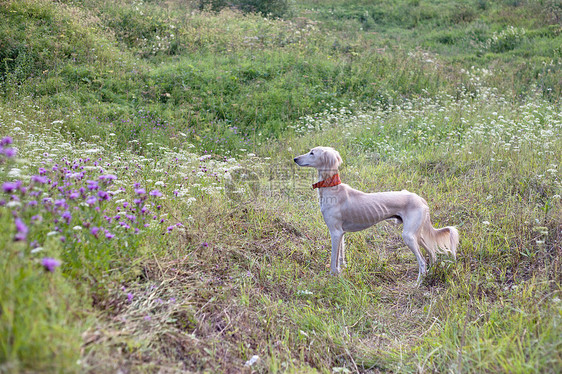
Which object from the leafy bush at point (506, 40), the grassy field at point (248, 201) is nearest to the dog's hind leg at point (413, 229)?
the grassy field at point (248, 201)

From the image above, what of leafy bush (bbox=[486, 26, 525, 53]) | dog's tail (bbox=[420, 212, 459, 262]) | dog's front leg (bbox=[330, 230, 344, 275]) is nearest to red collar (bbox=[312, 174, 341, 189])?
dog's front leg (bbox=[330, 230, 344, 275])

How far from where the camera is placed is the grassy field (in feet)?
8.54

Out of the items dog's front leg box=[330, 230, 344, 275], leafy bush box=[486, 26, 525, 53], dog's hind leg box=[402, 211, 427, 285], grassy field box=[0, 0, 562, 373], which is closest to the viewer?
grassy field box=[0, 0, 562, 373]

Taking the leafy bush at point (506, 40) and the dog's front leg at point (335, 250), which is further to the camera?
the leafy bush at point (506, 40)

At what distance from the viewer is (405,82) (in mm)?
Result: 10930

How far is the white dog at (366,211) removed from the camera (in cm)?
417

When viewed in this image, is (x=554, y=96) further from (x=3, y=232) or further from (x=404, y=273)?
(x=3, y=232)

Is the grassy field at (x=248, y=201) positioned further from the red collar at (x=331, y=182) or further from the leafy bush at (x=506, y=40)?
the leafy bush at (x=506, y=40)

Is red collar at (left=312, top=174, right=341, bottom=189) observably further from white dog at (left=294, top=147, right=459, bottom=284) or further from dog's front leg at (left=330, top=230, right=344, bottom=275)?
dog's front leg at (left=330, top=230, right=344, bottom=275)

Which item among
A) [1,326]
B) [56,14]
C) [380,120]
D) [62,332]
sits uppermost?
[56,14]

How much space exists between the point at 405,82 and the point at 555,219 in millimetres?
7250

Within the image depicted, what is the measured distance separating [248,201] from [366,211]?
1.75m

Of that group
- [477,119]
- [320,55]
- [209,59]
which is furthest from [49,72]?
[477,119]

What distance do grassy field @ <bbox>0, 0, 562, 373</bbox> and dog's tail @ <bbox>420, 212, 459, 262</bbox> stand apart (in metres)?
0.17
